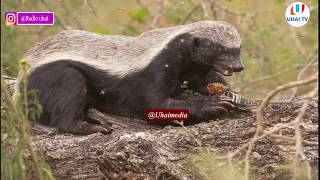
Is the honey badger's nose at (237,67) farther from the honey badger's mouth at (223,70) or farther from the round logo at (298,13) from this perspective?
the round logo at (298,13)

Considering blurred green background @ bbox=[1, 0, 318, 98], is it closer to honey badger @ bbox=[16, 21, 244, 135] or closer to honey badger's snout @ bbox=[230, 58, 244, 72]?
honey badger @ bbox=[16, 21, 244, 135]

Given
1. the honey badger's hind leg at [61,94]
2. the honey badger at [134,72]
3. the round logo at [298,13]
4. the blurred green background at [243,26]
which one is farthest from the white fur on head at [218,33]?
the blurred green background at [243,26]

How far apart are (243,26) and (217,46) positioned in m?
4.49

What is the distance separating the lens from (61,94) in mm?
5434

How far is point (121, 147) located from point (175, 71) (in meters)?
1.05

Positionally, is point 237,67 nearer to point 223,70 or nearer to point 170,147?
point 223,70

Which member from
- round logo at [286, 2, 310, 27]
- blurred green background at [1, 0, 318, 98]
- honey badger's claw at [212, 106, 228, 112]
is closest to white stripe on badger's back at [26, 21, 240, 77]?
honey badger's claw at [212, 106, 228, 112]

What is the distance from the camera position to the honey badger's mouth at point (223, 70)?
5339 millimetres

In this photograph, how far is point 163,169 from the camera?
4.63m

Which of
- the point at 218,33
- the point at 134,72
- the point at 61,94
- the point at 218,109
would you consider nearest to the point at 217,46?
the point at 218,33

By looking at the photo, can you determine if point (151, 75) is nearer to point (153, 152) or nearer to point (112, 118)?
point (112, 118)

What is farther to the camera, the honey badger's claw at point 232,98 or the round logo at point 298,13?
the round logo at point 298,13

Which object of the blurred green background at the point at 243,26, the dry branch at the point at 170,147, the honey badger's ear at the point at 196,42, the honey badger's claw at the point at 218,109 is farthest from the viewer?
the blurred green background at the point at 243,26

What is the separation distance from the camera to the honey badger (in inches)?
212
